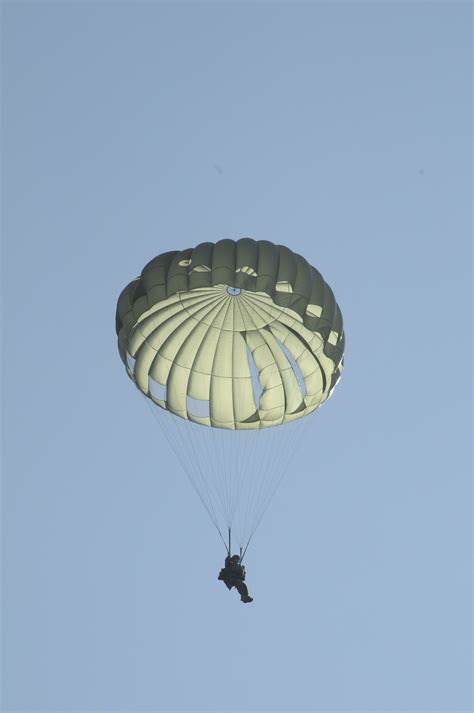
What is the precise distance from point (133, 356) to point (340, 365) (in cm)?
509

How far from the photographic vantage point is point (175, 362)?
159 feet

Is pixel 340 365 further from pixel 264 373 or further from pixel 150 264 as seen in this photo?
pixel 150 264

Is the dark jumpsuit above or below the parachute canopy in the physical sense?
below

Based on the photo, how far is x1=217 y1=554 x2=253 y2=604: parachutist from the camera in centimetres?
4778

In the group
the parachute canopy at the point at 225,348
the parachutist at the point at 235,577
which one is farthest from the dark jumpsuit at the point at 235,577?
the parachute canopy at the point at 225,348

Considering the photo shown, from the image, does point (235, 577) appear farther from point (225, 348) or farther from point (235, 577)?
point (225, 348)

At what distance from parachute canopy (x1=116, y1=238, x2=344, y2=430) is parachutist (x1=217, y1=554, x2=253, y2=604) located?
11.4 ft

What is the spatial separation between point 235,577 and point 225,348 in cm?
555

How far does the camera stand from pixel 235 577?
47812 mm

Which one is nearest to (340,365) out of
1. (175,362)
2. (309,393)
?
(309,393)

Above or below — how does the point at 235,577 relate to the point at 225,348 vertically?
below

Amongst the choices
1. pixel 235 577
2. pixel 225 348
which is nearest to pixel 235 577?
pixel 235 577

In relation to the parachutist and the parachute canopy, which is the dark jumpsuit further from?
the parachute canopy

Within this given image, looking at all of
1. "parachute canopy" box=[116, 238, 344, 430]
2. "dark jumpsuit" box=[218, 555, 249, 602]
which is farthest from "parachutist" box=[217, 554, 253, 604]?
"parachute canopy" box=[116, 238, 344, 430]
